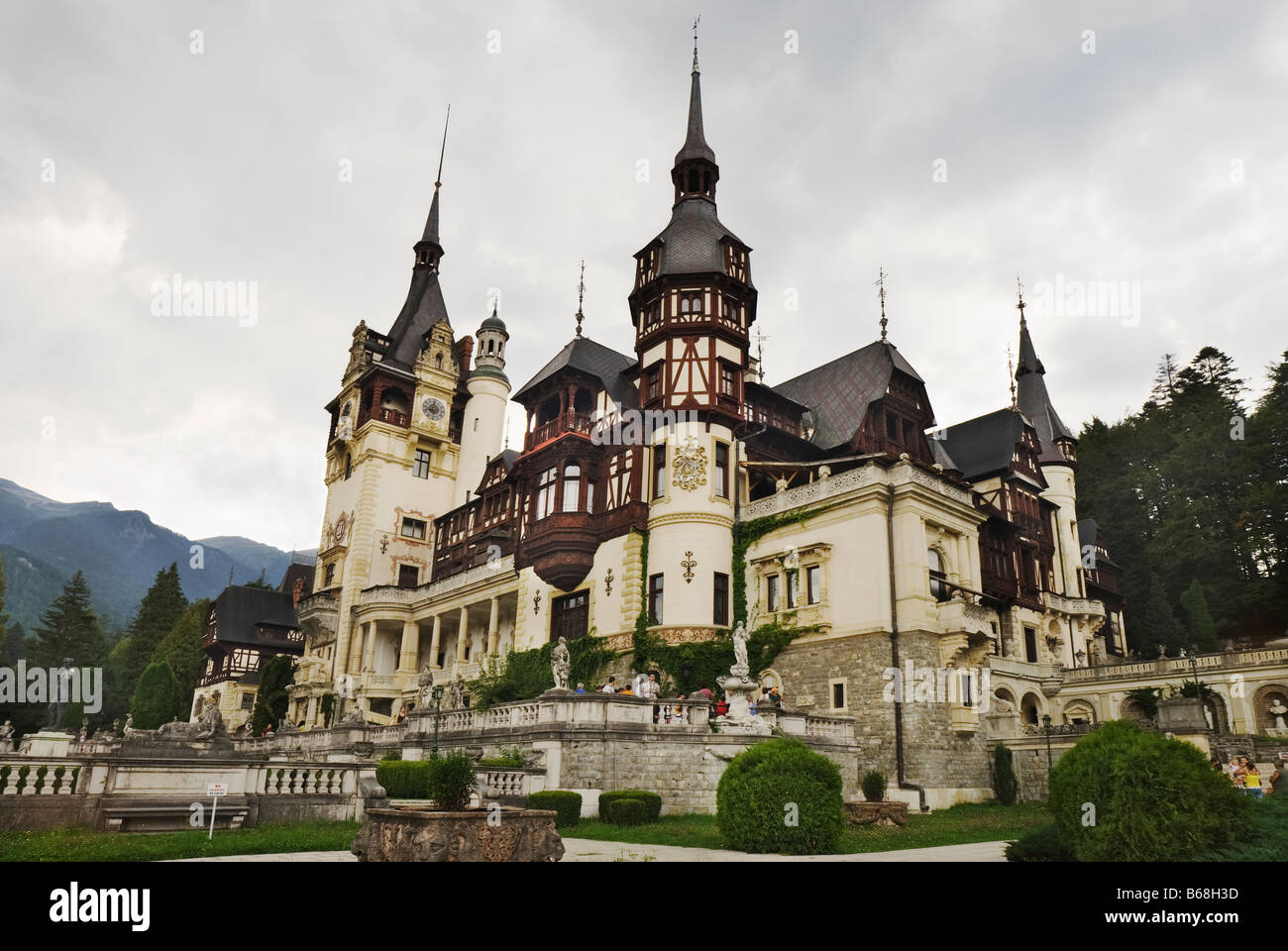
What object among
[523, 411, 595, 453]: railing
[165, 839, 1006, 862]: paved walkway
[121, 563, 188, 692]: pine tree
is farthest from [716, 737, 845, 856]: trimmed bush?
[121, 563, 188, 692]: pine tree

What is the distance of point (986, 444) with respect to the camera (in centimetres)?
4544

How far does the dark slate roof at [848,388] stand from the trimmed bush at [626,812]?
22521 mm

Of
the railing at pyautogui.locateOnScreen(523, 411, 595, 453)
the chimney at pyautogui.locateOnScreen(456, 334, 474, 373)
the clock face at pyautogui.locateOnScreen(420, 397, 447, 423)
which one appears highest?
the chimney at pyautogui.locateOnScreen(456, 334, 474, 373)

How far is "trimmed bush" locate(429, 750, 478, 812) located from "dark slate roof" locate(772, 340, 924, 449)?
97.6ft

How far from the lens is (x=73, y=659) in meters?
91.4

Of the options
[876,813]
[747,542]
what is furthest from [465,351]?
[876,813]

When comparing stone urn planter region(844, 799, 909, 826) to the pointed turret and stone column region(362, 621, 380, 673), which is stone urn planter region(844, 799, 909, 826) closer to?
the pointed turret

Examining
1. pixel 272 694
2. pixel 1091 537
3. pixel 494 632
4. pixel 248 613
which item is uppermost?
pixel 1091 537

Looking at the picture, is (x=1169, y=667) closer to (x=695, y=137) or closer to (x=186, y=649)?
(x=695, y=137)

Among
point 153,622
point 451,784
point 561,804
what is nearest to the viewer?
point 451,784

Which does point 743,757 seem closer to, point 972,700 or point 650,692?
point 650,692

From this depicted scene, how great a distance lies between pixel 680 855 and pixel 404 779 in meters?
10.0

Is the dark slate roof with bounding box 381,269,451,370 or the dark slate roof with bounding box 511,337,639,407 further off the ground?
the dark slate roof with bounding box 381,269,451,370

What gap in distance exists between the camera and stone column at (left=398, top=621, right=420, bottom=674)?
5178 cm
